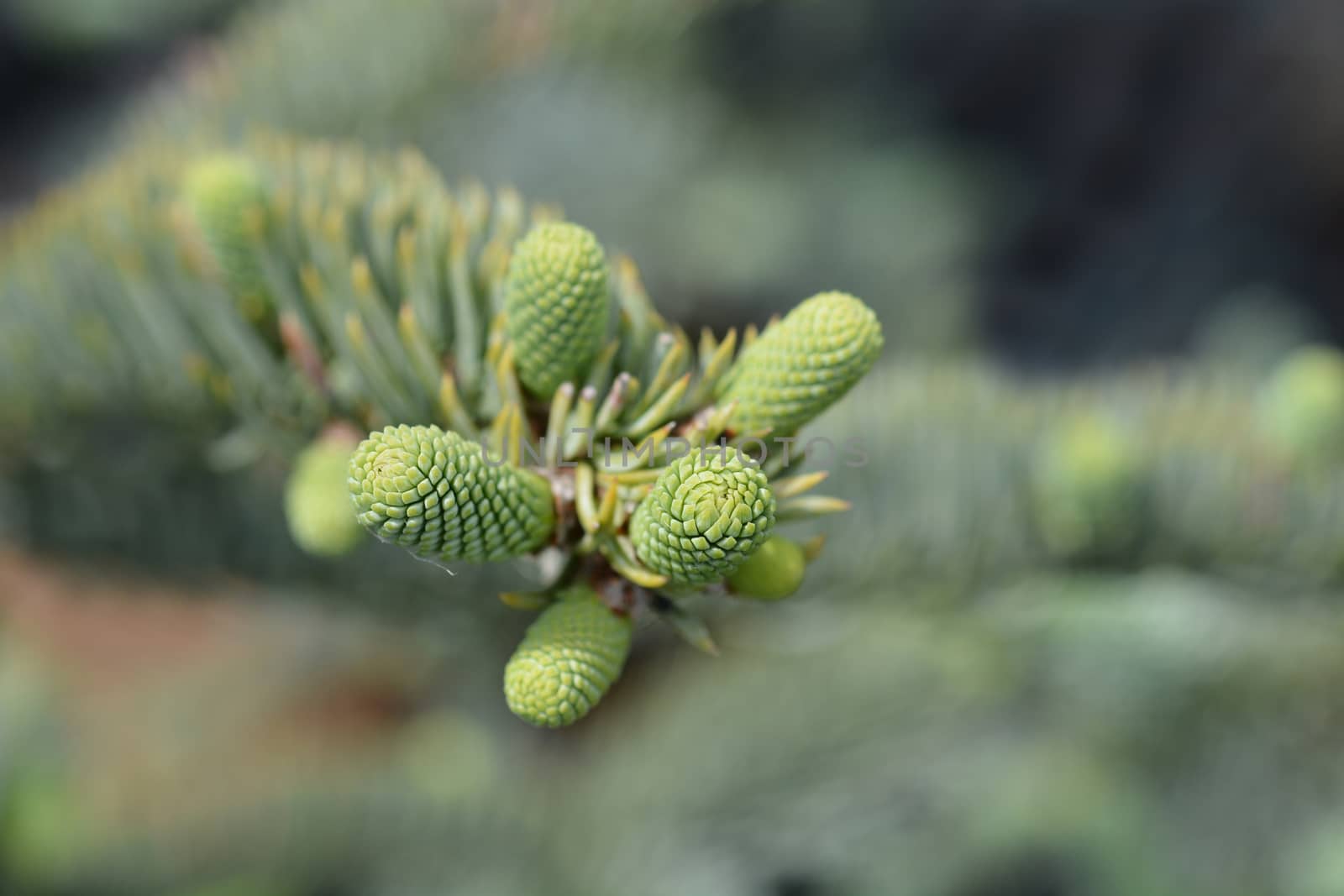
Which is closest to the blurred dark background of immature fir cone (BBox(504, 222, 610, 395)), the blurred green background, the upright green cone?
the blurred green background

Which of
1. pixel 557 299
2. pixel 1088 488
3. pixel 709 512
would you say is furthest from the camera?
pixel 1088 488

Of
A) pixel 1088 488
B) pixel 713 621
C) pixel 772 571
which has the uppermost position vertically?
pixel 772 571

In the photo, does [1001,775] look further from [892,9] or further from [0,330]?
[892,9]

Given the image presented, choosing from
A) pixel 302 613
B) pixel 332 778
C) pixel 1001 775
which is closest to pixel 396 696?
pixel 332 778

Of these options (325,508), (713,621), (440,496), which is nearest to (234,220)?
(325,508)

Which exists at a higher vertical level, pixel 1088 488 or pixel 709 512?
pixel 709 512

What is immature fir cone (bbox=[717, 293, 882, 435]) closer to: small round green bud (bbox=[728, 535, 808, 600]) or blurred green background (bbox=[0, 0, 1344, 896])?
small round green bud (bbox=[728, 535, 808, 600])

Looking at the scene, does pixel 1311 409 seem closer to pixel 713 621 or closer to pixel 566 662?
pixel 713 621
